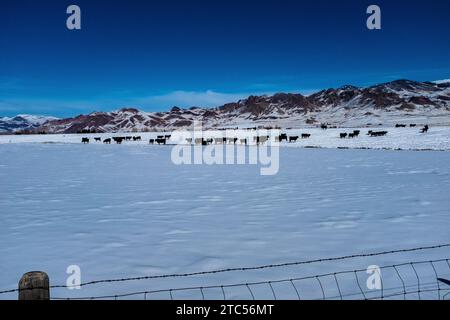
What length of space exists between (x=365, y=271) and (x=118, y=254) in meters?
4.03

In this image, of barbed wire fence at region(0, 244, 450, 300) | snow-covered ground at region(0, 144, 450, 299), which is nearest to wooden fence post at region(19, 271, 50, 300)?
barbed wire fence at region(0, 244, 450, 300)

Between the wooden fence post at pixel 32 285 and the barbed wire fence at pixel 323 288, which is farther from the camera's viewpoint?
the barbed wire fence at pixel 323 288

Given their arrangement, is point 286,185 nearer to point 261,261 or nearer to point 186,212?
point 186,212

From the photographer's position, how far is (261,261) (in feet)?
22.1

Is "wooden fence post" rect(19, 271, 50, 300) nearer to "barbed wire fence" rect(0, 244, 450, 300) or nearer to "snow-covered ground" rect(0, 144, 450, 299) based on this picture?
"barbed wire fence" rect(0, 244, 450, 300)

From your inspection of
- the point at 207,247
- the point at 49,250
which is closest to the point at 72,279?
the point at 49,250

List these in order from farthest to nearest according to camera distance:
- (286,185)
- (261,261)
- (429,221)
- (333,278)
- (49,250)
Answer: (286,185) < (429,221) < (49,250) < (261,261) < (333,278)

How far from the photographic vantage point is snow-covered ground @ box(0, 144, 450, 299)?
640 centimetres

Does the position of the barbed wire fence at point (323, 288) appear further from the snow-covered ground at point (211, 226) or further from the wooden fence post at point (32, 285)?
the wooden fence post at point (32, 285)

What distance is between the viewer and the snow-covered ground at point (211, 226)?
21.0ft

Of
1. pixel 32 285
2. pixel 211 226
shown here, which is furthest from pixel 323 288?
pixel 211 226

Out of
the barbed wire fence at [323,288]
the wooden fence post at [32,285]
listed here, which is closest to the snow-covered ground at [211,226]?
the barbed wire fence at [323,288]

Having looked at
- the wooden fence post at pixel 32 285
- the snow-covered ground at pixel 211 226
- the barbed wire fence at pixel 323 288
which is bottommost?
the barbed wire fence at pixel 323 288

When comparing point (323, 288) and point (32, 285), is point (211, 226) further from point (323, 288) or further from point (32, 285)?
point (32, 285)
